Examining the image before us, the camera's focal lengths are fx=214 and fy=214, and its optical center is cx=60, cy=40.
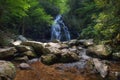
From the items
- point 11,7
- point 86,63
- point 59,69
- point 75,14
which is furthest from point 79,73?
point 75,14

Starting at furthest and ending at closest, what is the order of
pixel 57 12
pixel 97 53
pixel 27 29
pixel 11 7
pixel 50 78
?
1. pixel 57 12
2. pixel 27 29
3. pixel 11 7
4. pixel 97 53
5. pixel 50 78

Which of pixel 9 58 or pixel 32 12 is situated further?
pixel 32 12

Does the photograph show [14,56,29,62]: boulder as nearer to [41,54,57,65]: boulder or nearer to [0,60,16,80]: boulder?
[41,54,57,65]: boulder

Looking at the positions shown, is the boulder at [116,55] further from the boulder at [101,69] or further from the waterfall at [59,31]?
the waterfall at [59,31]

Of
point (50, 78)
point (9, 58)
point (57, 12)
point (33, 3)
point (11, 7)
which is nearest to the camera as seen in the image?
point (50, 78)

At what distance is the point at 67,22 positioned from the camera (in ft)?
94.0

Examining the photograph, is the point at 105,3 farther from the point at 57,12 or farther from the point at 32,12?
the point at 57,12

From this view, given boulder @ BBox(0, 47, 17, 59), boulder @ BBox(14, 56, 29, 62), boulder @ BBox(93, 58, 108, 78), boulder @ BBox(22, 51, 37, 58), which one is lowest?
boulder @ BBox(93, 58, 108, 78)

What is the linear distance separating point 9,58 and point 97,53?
5.12 meters

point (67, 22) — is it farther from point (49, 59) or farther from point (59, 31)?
point (49, 59)

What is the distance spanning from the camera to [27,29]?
26.8 meters

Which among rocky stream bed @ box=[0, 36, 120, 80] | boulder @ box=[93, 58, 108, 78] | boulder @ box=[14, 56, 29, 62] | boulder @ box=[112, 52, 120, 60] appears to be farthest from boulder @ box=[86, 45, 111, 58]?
boulder @ box=[14, 56, 29, 62]

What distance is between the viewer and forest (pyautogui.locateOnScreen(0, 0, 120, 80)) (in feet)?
37.4

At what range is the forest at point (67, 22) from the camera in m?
11.4
